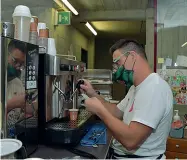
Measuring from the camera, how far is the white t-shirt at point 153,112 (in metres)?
1.21

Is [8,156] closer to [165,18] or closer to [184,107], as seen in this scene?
[184,107]

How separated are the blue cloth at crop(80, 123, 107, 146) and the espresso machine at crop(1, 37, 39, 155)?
347 mm

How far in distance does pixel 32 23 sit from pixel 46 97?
0.52 meters

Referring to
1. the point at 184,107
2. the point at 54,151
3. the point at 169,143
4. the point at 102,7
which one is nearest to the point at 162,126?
the point at 54,151

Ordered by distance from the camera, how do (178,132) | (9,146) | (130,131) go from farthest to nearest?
1. (178,132)
2. (130,131)
3. (9,146)

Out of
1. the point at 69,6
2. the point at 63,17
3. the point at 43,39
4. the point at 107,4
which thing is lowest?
the point at 43,39

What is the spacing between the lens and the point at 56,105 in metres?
1.50

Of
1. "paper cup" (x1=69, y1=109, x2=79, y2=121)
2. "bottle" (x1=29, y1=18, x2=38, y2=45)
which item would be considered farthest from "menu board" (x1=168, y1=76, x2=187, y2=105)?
"bottle" (x1=29, y1=18, x2=38, y2=45)

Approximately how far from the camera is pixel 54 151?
1312 mm

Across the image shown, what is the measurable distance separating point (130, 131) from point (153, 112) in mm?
176

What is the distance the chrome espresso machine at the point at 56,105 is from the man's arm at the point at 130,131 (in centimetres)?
25

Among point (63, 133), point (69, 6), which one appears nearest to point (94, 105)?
point (63, 133)

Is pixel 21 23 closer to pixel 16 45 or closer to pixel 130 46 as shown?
pixel 16 45

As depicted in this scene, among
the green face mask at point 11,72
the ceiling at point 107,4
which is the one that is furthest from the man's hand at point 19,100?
the ceiling at point 107,4
